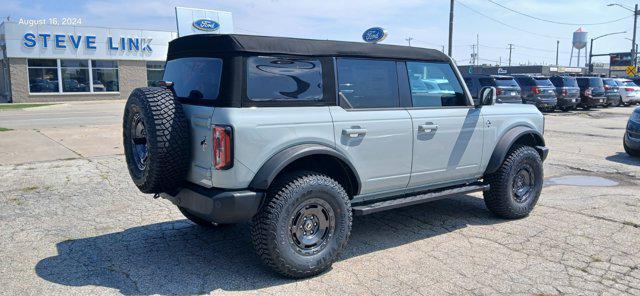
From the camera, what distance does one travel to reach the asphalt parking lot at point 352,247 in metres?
3.93

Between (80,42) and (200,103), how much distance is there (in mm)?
31242

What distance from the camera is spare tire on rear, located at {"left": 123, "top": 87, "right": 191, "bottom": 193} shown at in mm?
3826

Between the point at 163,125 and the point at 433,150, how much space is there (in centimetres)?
253

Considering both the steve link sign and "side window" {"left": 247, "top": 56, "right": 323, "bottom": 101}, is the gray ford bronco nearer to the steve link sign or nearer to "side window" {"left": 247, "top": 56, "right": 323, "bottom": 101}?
"side window" {"left": 247, "top": 56, "right": 323, "bottom": 101}

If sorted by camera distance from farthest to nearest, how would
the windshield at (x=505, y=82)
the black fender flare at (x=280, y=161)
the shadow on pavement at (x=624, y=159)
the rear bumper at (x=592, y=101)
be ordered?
the rear bumper at (x=592, y=101) < the windshield at (x=505, y=82) < the shadow on pavement at (x=624, y=159) < the black fender flare at (x=280, y=161)

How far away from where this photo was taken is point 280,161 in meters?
3.81

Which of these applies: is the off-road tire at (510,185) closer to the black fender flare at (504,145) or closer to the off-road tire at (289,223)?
the black fender flare at (504,145)

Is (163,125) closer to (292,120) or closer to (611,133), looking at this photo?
(292,120)

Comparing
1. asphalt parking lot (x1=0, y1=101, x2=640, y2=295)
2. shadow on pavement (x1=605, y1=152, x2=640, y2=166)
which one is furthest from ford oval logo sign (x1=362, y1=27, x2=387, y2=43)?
asphalt parking lot (x1=0, y1=101, x2=640, y2=295)

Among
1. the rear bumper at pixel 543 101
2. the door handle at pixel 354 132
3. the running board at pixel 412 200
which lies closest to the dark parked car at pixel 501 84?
the rear bumper at pixel 543 101

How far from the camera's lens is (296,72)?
4168mm

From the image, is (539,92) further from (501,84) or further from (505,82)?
(501,84)

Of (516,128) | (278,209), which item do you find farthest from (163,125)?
(516,128)

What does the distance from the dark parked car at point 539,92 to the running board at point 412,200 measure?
18.1 metres
